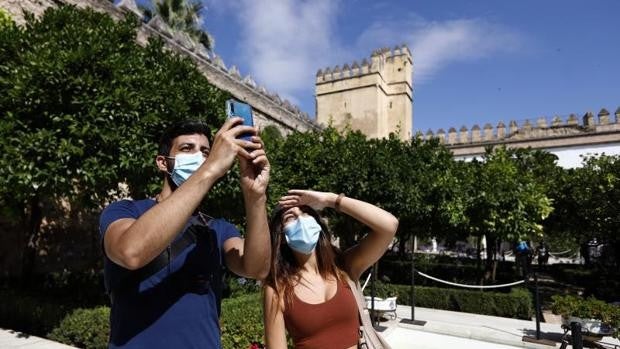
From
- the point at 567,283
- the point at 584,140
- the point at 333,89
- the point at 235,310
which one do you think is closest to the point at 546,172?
the point at 567,283

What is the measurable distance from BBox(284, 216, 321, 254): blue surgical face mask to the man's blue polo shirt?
81 centimetres

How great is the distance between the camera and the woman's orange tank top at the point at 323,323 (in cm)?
221

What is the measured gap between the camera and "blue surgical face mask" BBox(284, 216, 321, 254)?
2.38m

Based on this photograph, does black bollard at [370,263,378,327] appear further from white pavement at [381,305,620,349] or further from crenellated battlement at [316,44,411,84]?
crenellated battlement at [316,44,411,84]

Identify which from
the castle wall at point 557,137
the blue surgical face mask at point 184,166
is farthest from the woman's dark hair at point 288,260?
the castle wall at point 557,137

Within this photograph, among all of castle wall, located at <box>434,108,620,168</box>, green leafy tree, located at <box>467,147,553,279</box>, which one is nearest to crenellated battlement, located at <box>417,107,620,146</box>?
castle wall, located at <box>434,108,620,168</box>

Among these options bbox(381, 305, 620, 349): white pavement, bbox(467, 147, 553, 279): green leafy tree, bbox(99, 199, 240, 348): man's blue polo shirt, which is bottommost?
bbox(381, 305, 620, 349): white pavement

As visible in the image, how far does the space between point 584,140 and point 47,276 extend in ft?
89.3

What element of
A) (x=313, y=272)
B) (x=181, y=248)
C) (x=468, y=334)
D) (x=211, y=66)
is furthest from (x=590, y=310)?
(x=211, y=66)

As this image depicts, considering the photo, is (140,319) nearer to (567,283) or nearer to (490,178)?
(490,178)

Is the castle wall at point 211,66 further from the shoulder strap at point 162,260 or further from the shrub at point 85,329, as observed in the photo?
the shoulder strap at point 162,260

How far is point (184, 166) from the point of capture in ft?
5.65

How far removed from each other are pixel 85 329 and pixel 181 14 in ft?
75.7

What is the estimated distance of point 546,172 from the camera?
16.7m
